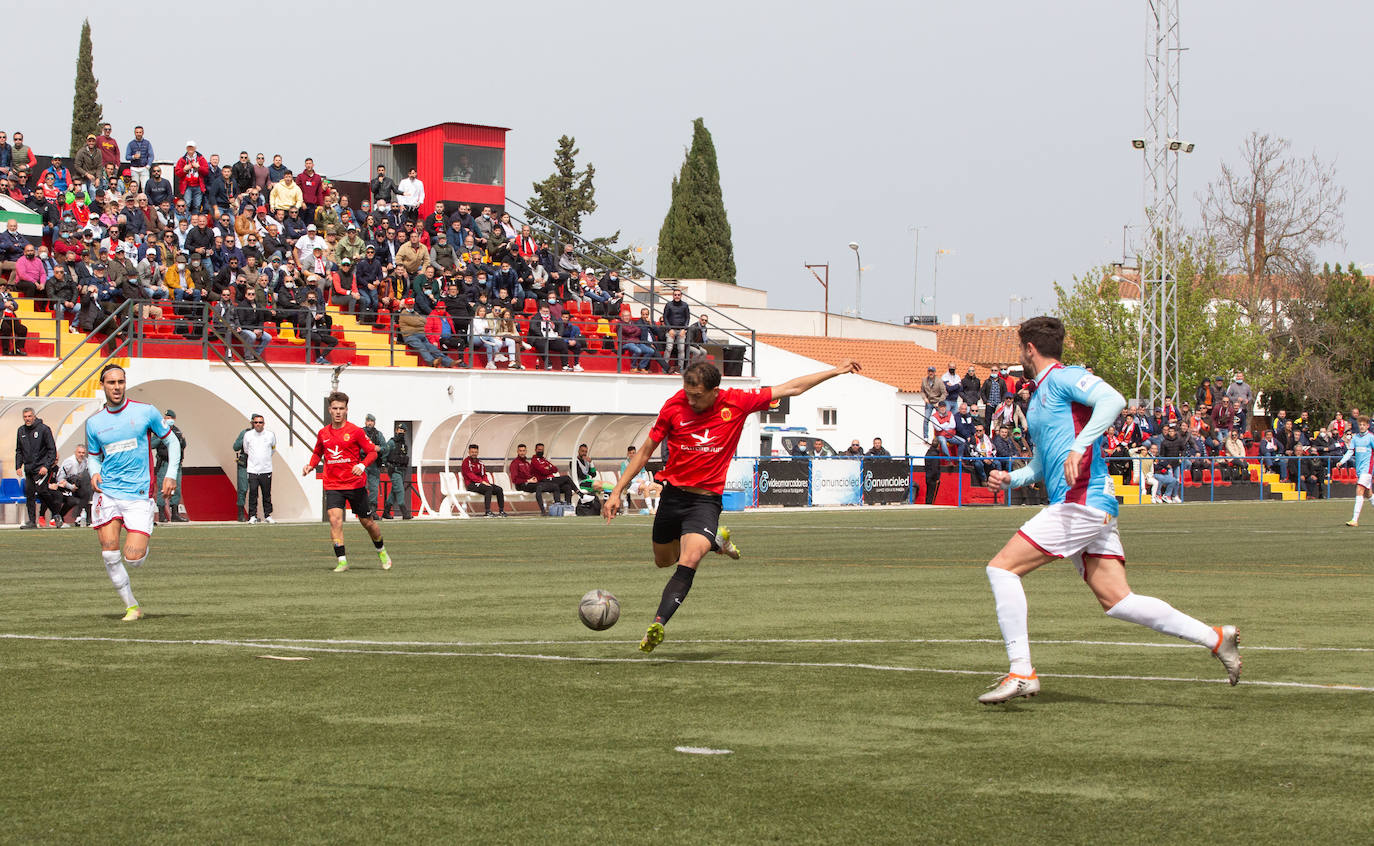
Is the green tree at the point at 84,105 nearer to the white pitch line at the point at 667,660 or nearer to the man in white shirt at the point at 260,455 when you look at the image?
the man in white shirt at the point at 260,455

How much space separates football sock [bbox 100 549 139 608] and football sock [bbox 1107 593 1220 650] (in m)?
7.96

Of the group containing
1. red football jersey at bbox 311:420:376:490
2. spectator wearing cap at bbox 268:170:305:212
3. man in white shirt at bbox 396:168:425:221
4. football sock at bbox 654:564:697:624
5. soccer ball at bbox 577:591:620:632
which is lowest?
soccer ball at bbox 577:591:620:632

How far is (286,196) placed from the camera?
40.0 meters

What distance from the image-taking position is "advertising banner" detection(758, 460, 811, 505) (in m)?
40.8

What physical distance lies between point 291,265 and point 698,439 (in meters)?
28.3

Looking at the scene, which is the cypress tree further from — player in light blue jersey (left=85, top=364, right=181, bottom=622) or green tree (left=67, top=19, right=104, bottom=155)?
player in light blue jersey (left=85, top=364, right=181, bottom=622)

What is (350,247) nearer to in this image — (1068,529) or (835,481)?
(835,481)

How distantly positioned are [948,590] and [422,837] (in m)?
11.1

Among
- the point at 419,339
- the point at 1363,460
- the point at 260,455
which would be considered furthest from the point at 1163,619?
the point at 419,339

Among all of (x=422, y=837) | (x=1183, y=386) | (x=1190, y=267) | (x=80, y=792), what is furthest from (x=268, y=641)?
(x=1190, y=267)

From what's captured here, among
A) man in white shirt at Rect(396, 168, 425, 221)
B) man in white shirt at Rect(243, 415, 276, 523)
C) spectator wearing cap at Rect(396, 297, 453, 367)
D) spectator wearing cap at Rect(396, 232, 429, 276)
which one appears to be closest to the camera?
man in white shirt at Rect(243, 415, 276, 523)

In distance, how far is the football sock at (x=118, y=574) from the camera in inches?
524

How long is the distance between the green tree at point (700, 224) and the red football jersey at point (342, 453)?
6893 centimetres

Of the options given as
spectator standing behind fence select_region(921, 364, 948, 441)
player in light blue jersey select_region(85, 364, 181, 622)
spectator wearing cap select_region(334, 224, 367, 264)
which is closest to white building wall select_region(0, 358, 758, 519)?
spectator wearing cap select_region(334, 224, 367, 264)
